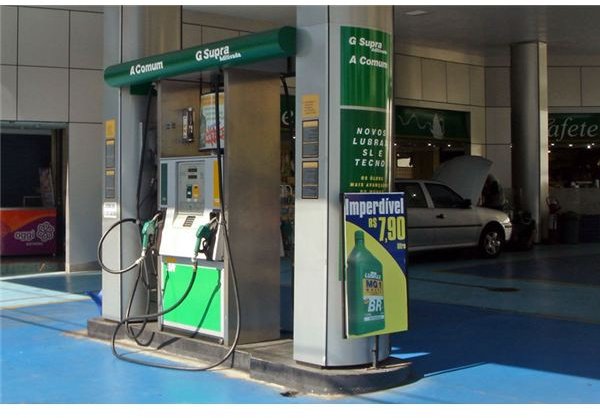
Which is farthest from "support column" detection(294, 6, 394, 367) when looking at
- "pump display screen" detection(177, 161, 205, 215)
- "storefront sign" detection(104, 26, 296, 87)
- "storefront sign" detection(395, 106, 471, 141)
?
"storefront sign" detection(395, 106, 471, 141)

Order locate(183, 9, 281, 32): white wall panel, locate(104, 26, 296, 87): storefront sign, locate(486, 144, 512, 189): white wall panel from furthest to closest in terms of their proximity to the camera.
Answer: locate(486, 144, 512, 189): white wall panel, locate(183, 9, 281, 32): white wall panel, locate(104, 26, 296, 87): storefront sign

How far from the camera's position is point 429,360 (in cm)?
743

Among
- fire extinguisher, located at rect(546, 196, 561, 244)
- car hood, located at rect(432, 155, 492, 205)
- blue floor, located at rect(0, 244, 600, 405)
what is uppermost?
car hood, located at rect(432, 155, 492, 205)

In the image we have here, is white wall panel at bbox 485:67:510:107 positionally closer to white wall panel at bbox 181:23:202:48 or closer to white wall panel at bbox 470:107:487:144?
white wall panel at bbox 470:107:487:144

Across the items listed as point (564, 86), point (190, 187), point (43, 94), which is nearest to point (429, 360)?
point (190, 187)

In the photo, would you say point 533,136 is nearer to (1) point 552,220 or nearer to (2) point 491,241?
(1) point 552,220

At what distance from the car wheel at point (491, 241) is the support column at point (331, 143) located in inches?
408

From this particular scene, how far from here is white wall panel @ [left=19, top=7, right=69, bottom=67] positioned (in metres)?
14.5

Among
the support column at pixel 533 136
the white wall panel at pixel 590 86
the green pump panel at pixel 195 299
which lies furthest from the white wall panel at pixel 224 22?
the white wall panel at pixel 590 86

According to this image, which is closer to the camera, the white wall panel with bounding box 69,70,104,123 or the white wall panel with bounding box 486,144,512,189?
the white wall panel with bounding box 69,70,104,123

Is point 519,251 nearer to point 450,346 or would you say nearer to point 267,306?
point 450,346

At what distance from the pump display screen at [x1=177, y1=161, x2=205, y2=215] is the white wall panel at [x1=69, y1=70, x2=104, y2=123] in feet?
25.2

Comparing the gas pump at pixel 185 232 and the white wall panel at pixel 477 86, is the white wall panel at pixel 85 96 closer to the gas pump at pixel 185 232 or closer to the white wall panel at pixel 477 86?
the gas pump at pixel 185 232

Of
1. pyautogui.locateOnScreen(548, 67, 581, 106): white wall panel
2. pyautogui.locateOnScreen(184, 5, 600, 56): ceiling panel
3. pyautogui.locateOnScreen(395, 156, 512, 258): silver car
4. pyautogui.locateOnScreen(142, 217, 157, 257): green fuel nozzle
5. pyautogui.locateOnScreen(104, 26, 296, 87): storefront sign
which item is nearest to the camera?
pyautogui.locateOnScreen(104, 26, 296, 87): storefront sign
